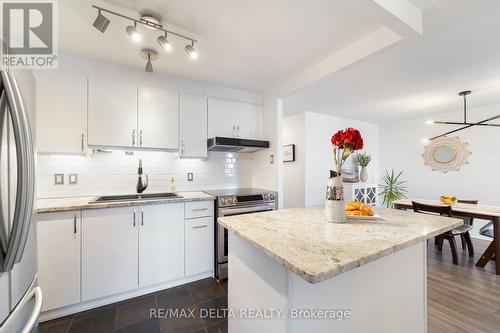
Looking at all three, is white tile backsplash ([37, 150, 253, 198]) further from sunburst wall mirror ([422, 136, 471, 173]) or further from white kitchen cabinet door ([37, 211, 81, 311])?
sunburst wall mirror ([422, 136, 471, 173])

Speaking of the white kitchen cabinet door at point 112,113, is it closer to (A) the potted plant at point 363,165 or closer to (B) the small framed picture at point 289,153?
(B) the small framed picture at point 289,153

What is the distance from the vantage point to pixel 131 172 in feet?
8.02

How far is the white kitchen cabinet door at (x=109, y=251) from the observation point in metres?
1.77

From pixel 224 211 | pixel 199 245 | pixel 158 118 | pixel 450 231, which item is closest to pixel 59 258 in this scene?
pixel 199 245

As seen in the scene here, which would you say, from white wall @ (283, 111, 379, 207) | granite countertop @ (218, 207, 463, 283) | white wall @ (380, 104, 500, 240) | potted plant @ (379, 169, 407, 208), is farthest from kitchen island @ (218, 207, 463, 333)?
white wall @ (380, 104, 500, 240)

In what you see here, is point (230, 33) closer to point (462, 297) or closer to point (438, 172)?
point (462, 297)

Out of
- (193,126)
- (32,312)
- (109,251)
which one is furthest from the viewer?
(193,126)

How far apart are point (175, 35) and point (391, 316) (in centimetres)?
239

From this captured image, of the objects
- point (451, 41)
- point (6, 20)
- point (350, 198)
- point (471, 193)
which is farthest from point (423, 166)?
point (6, 20)

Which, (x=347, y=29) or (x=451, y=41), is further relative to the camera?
(x=451, y=41)

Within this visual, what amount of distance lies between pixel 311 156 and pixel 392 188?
7.37 ft

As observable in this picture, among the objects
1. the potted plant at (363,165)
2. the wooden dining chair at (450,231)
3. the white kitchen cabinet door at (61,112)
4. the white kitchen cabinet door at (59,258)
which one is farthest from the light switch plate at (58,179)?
the potted plant at (363,165)

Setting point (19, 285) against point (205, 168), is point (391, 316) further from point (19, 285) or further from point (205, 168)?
point (205, 168)

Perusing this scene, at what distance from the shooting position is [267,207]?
2.60m
